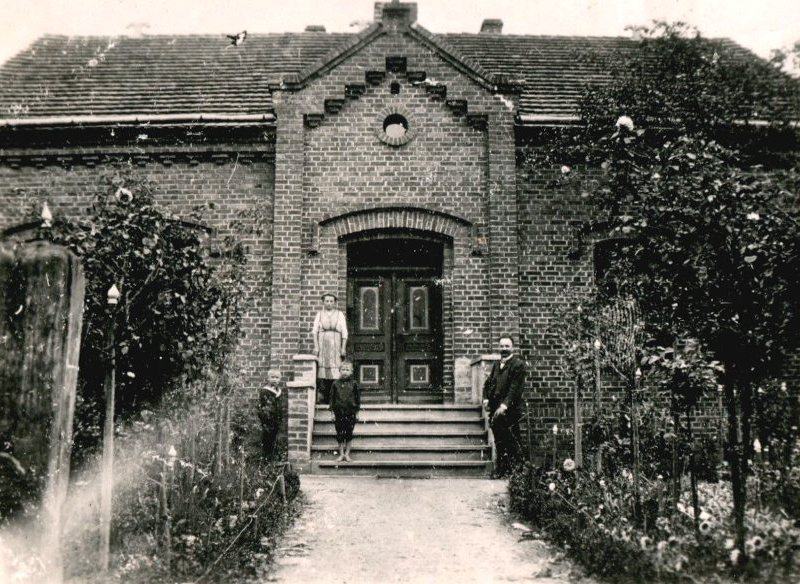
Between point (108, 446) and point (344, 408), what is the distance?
15.3 feet

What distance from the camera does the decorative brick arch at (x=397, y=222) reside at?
10.9m

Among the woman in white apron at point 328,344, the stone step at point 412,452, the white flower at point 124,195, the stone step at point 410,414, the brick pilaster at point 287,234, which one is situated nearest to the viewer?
the white flower at point 124,195

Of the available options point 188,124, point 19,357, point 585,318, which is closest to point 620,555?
point 19,357

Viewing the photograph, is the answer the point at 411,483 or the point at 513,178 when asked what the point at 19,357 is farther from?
the point at 513,178

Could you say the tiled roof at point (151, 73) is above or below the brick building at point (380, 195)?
above

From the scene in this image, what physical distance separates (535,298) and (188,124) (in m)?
6.22

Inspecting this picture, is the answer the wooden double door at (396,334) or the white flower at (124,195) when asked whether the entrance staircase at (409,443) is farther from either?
the white flower at (124,195)

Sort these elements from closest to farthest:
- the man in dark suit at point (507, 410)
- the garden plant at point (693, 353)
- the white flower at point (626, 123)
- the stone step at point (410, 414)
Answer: the garden plant at point (693, 353)
the white flower at point (626, 123)
the man in dark suit at point (507, 410)
the stone step at point (410, 414)

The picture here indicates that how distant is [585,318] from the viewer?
8.96m

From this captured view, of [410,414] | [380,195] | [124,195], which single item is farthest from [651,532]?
[380,195]

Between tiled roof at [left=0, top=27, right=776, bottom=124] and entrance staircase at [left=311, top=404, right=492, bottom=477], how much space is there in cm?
493

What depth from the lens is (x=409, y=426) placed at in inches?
388

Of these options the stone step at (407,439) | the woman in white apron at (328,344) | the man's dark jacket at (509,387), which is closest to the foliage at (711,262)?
the man's dark jacket at (509,387)

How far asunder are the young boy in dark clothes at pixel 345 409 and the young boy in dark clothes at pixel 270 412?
100 cm
